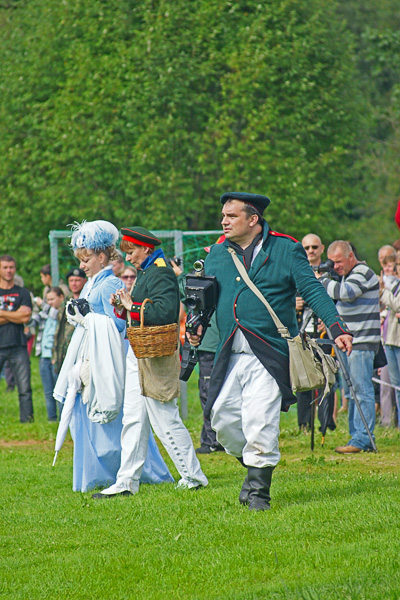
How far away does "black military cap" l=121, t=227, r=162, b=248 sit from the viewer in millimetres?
7262

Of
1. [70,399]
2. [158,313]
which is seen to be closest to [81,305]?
[70,399]

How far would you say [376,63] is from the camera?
34000mm

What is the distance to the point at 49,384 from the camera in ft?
42.5

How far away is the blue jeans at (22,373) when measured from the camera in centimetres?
1271

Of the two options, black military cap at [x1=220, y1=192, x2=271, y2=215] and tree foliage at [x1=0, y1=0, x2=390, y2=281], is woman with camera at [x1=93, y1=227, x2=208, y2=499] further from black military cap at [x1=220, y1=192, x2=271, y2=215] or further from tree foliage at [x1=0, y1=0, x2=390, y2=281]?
tree foliage at [x1=0, y1=0, x2=390, y2=281]

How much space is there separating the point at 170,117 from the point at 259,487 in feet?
59.4

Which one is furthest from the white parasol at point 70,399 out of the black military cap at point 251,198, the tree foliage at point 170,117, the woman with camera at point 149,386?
the tree foliage at point 170,117

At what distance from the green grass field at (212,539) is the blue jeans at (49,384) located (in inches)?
171

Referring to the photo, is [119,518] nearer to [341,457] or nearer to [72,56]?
[341,457]

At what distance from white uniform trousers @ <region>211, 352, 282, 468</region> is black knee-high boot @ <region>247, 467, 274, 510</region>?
54 mm

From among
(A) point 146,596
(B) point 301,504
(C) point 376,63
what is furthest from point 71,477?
(C) point 376,63

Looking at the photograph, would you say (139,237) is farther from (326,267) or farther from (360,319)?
(360,319)

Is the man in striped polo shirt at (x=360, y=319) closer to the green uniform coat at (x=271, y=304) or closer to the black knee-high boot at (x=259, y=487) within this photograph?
the green uniform coat at (x=271, y=304)

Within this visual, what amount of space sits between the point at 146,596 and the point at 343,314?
544cm
